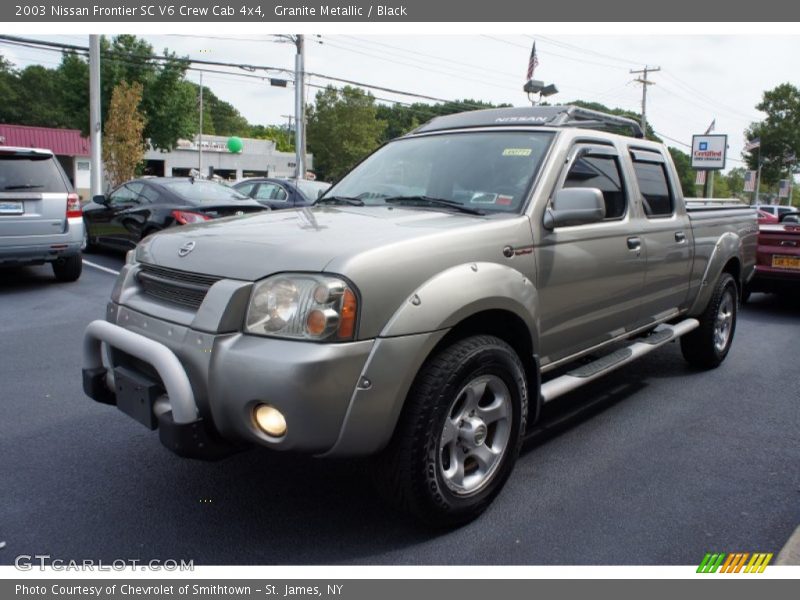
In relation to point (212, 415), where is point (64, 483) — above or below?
below

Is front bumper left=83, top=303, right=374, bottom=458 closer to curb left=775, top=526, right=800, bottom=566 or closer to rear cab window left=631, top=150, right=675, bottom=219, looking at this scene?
curb left=775, top=526, right=800, bottom=566

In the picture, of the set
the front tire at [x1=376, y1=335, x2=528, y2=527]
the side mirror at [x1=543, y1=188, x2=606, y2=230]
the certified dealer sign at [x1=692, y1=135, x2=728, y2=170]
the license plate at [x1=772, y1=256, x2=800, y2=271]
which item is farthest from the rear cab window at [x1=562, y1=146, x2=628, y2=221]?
the certified dealer sign at [x1=692, y1=135, x2=728, y2=170]

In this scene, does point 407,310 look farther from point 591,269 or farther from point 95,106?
point 95,106

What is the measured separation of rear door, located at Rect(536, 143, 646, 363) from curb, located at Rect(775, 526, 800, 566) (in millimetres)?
1373

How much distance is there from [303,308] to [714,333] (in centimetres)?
443

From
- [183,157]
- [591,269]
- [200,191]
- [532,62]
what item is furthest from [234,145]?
[591,269]

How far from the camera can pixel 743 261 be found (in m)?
6.20

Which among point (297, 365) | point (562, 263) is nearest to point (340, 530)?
point (297, 365)

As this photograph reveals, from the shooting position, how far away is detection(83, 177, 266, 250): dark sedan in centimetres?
944

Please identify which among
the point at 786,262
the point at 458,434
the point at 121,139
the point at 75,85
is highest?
the point at 75,85

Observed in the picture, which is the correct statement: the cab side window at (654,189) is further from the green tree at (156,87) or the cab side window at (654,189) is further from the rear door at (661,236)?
the green tree at (156,87)

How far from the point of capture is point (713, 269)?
555 cm
